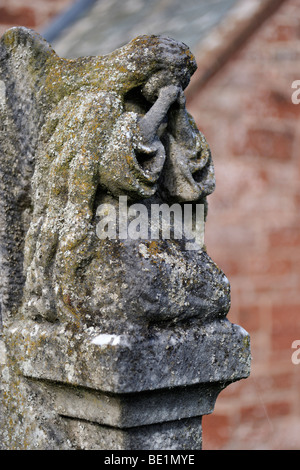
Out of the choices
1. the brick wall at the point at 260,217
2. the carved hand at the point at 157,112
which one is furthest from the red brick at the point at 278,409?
Answer: the carved hand at the point at 157,112

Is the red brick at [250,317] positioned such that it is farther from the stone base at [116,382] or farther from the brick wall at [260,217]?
the stone base at [116,382]

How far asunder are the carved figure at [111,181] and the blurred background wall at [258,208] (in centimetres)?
202

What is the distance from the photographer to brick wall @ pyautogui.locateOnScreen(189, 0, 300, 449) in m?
3.79

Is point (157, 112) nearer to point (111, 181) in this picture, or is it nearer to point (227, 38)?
point (111, 181)

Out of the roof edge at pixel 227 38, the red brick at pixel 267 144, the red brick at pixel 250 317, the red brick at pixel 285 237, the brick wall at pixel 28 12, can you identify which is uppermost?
the brick wall at pixel 28 12

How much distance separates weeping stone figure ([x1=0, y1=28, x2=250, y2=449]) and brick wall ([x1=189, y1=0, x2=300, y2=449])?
2.03 meters

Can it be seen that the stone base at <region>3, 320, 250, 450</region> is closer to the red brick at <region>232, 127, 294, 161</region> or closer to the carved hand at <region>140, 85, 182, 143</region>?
the carved hand at <region>140, 85, 182, 143</region>

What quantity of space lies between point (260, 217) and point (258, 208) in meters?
0.05

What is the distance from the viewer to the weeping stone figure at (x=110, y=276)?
150cm

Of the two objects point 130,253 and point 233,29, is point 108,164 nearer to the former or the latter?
point 130,253

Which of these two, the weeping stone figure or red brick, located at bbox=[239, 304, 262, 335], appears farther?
red brick, located at bbox=[239, 304, 262, 335]

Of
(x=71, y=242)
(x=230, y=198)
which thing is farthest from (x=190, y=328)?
(x=230, y=198)

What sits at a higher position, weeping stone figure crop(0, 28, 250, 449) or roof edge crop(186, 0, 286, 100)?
roof edge crop(186, 0, 286, 100)

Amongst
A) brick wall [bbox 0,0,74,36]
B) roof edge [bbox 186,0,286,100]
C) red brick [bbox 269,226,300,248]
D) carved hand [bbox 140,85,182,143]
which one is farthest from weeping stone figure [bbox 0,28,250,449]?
brick wall [bbox 0,0,74,36]
